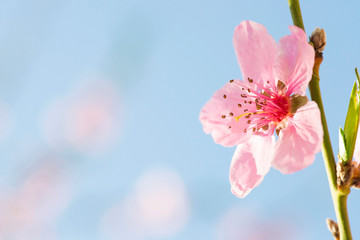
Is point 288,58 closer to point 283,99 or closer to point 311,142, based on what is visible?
point 283,99

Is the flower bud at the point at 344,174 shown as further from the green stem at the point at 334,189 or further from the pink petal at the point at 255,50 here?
the pink petal at the point at 255,50

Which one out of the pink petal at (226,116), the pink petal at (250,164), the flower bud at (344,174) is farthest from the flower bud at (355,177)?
the pink petal at (226,116)

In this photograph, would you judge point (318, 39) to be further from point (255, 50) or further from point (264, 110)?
point (264, 110)

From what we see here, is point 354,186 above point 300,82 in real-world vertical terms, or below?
below

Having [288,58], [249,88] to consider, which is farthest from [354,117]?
[249,88]

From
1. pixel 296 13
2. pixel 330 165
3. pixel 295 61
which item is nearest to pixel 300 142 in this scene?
pixel 330 165

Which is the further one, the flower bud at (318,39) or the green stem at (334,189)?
the flower bud at (318,39)
